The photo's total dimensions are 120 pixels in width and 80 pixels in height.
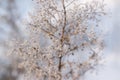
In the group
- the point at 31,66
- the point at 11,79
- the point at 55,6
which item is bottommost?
the point at 11,79

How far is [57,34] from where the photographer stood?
13.5 meters

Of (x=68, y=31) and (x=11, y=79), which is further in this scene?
(x=11, y=79)

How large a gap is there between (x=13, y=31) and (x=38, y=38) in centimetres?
511

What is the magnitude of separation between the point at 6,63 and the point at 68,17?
293 inches

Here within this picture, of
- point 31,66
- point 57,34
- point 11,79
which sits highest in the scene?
point 57,34

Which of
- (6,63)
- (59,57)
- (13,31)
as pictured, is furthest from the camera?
(6,63)

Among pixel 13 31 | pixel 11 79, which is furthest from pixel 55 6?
pixel 11 79

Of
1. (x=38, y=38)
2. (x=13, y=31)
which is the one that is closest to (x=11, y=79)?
(x=13, y=31)

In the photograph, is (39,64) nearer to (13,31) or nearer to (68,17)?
(68,17)

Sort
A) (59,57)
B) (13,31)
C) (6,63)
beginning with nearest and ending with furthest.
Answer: (59,57)
(13,31)
(6,63)

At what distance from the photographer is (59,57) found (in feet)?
43.4

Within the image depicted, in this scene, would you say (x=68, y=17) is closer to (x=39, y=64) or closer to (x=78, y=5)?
(x=78, y=5)

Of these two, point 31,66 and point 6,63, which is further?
point 6,63

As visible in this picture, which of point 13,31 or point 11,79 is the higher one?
point 13,31
